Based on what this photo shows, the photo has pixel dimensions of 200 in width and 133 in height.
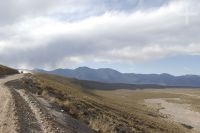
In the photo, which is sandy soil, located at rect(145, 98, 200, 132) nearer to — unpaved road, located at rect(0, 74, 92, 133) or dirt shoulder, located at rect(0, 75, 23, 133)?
unpaved road, located at rect(0, 74, 92, 133)

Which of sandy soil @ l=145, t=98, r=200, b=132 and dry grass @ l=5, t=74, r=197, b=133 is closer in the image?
dry grass @ l=5, t=74, r=197, b=133

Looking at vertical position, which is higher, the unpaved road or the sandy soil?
the unpaved road

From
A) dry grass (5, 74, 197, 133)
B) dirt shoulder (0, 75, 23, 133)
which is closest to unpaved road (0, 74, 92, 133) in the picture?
dirt shoulder (0, 75, 23, 133)

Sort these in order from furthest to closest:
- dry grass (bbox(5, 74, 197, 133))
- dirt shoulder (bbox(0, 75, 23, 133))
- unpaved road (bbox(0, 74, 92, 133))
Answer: dry grass (bbox(5, 74, 197, 133)) → unpaved road (bbox(0, 74, 92, 133)) → dirt shoulder (bbox(0, 75, 23, 133))

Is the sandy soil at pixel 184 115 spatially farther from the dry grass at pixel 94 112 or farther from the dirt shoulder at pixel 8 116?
the dirt shoulder at pixel 8 116

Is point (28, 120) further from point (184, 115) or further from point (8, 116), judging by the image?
point (184, 115)

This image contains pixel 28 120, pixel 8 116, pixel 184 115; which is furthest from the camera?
pixel 184 115

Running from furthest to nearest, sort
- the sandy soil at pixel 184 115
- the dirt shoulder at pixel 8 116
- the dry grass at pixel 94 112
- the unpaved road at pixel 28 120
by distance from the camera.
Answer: the sandy soil at pixel 184 115 → the dry grass at pixel 94 112 → the unpaved road at pixel 28 120 → the dirt shoulder at pixel 8 116

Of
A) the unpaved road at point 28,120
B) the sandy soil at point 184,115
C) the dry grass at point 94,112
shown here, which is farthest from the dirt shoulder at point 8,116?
the sandy soil at point 184,115

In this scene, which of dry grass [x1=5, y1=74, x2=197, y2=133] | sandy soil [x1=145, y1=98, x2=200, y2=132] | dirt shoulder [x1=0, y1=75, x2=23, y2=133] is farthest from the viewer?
sandy soil [x1=145, y1=98, x2=200, y2=132]

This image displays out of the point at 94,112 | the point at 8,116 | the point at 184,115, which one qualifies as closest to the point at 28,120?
the point at 8,116

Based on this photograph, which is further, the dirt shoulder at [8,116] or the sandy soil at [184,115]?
the sandy soil at [184,115]

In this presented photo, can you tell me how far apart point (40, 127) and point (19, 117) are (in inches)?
71.0

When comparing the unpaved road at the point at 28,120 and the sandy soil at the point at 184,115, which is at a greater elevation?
the unpaved road at the point at 28,120
